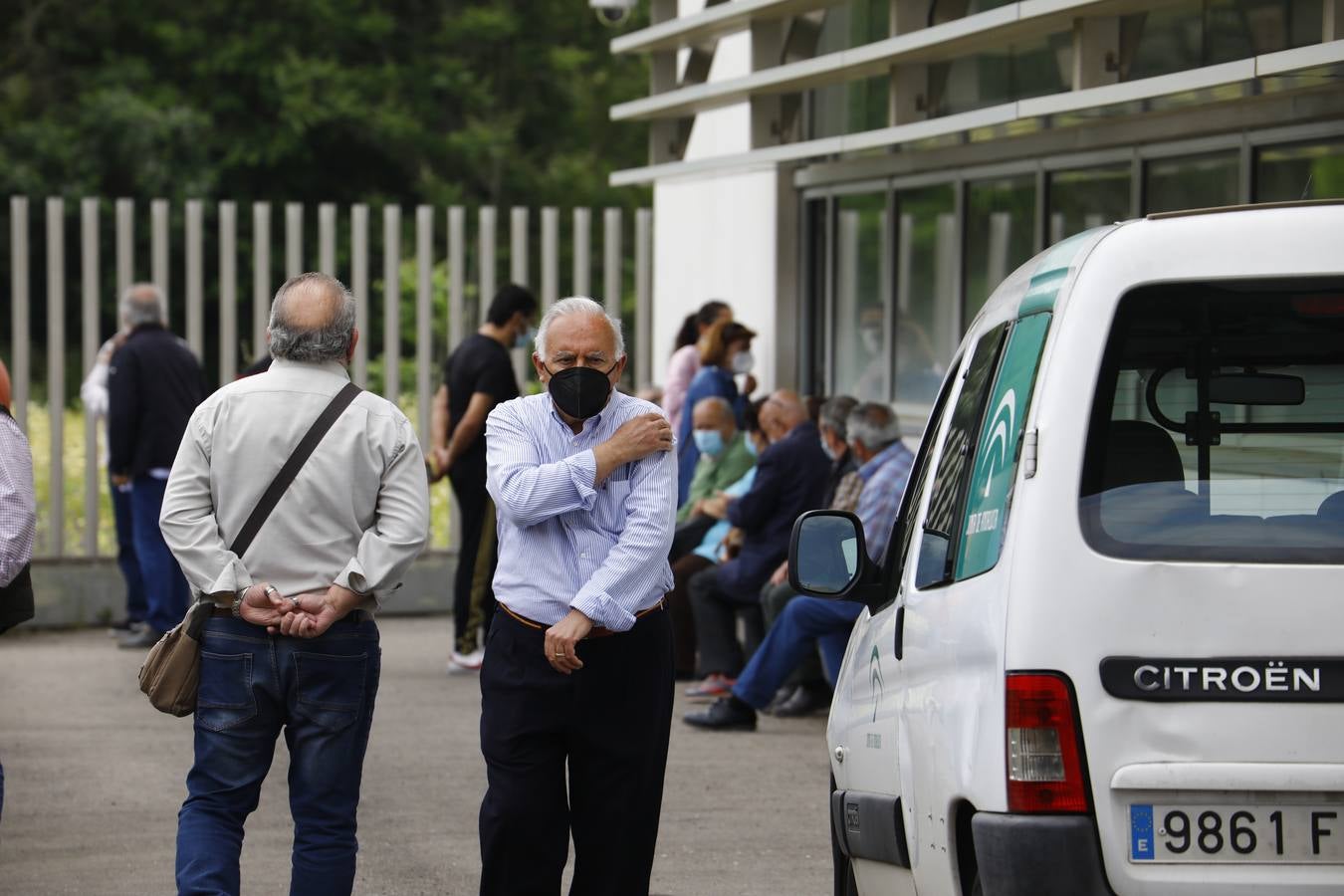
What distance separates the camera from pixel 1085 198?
34.2 feet

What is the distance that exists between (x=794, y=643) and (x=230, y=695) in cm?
447

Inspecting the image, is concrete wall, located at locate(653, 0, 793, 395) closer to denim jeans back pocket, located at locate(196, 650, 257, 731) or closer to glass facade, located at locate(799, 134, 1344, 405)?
glass facade, located at locate(799, 134, 1344, 405)

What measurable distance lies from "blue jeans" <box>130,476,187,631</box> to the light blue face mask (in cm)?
323

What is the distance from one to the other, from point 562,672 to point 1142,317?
1.86 m

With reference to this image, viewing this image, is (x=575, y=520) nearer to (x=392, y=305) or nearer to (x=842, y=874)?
(x=842, y=874)

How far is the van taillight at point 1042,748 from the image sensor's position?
3385 mm

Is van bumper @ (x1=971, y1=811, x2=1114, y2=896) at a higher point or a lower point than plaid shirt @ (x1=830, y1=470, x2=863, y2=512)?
lower

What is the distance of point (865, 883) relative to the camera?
4.74 metres

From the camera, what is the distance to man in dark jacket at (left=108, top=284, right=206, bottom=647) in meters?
12.0

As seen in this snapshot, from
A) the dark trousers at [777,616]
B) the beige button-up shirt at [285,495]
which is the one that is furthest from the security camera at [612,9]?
the beige button-up shirt at [285,495]

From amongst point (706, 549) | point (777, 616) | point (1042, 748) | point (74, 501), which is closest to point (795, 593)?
point (777, 616)

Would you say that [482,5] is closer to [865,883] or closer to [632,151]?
[632,151]

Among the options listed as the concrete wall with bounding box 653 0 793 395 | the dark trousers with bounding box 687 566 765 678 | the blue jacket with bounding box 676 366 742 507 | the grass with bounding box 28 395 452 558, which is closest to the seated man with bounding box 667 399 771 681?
the dark trousers with bounding box 687 566 765 678

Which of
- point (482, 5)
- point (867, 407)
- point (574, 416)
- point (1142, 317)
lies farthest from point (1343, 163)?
point (482, 5)
